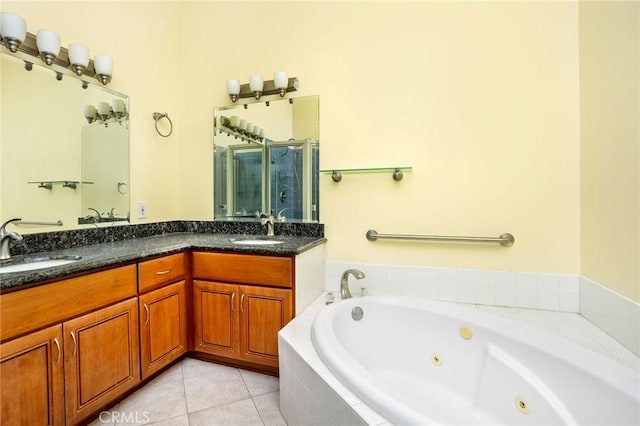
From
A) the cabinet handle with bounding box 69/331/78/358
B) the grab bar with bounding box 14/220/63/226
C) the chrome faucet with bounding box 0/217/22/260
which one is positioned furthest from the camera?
the grab bar with bounding box 14/220/63/226

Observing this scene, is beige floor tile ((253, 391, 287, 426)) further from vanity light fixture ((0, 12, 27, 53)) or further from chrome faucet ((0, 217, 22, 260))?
vanity light fixture ((0, 12, 27, 53))

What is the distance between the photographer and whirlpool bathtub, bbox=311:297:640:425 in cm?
94

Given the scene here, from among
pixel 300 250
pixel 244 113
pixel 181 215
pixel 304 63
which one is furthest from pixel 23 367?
pixel 304 63

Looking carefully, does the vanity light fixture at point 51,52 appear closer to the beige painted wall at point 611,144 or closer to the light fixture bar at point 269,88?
the light fixture bar at point 269,88

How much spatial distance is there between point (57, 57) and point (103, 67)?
0.74ft

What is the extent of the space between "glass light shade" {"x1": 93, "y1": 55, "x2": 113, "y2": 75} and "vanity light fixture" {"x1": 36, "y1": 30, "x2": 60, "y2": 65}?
0.23 m

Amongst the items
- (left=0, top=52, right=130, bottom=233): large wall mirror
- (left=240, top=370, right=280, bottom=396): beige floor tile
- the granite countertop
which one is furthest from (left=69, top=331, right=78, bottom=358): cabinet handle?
(left=240, top=370, right=280, bottom=396): beige floor tile

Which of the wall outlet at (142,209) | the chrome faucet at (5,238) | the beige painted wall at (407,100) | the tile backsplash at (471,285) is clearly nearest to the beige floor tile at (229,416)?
the tile backsplash at (471,285)

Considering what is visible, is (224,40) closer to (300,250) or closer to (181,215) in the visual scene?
(181,215)

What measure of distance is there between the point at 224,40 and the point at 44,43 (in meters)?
1.19

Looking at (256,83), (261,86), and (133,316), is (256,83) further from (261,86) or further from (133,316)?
(133,316)

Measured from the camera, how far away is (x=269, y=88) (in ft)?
7.08

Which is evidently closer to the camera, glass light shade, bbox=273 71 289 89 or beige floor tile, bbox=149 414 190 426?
beige floor tile, bbox=149 414 190 426

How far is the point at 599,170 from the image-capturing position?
146 cm
